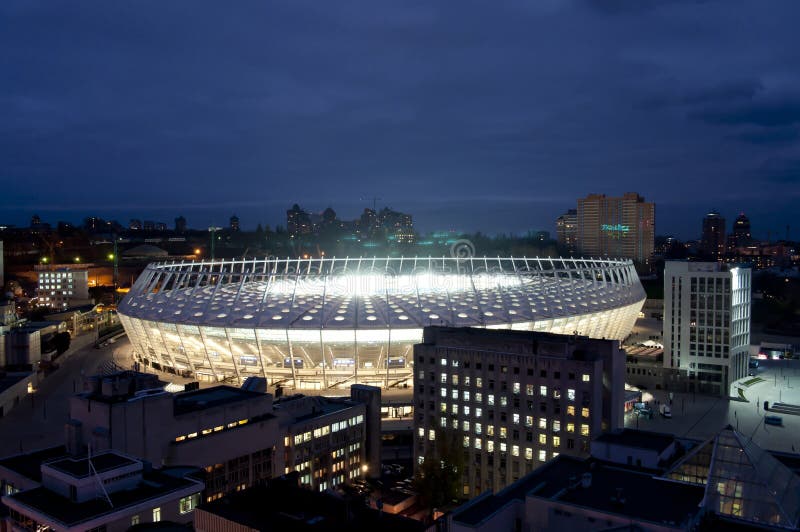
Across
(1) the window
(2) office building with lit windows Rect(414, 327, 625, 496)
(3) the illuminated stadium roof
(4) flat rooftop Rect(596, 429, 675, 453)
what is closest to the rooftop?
(1) the window

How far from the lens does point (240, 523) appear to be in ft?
57.1

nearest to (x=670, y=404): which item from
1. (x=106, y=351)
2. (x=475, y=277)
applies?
(x=475, y=277)

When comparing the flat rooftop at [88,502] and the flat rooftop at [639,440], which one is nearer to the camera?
the flat rooftop at [88,502]

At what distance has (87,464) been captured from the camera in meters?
20.1

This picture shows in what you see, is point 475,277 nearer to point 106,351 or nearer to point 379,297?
point 379,297

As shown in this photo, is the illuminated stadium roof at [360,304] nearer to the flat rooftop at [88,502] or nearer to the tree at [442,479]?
the tree at [442,479]

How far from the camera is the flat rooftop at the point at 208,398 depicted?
27469mm

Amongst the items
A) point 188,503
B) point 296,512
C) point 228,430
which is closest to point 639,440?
point 296,512

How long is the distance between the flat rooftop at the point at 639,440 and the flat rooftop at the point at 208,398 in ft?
48.9

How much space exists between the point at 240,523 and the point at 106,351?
5109cm

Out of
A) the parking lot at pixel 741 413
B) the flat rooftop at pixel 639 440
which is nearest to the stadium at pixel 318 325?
the parking lot at pixel 741 413

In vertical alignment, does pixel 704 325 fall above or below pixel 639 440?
above

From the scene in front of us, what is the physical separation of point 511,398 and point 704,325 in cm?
2715

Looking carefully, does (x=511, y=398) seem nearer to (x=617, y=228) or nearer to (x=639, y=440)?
(x=639, y=440)
